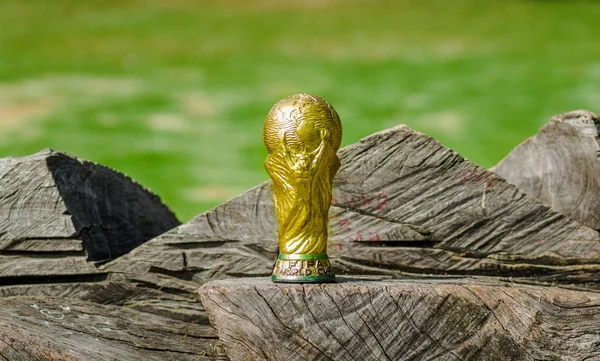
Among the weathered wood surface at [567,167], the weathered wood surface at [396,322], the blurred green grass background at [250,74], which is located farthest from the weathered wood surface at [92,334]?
the blurred green grass background at [250,74]

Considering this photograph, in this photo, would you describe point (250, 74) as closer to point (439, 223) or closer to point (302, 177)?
point (439, 223)

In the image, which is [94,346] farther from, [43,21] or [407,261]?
[43,21]

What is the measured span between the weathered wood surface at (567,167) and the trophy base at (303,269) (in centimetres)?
103

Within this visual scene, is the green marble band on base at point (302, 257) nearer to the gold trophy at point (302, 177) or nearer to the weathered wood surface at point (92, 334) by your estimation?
the gold trophy at point (302, 177)

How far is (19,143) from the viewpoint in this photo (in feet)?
28.8

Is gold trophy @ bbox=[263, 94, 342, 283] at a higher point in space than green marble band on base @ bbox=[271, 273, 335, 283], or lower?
higher

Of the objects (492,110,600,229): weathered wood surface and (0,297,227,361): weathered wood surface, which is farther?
(492,110,600,229): weathered wood surface

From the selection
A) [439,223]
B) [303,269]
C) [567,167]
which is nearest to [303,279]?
[303,269]

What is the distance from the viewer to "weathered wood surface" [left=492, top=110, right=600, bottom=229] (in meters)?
3.28

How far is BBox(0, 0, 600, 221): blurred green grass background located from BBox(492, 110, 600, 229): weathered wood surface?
392 centimetres

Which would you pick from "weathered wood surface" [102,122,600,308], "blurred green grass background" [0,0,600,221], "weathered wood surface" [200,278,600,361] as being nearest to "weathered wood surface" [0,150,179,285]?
"weathered wood surface" [102,122,600,308]

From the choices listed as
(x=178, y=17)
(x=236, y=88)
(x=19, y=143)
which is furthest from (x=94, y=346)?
(x=178, y=17)

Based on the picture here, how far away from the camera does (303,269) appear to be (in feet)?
9.03

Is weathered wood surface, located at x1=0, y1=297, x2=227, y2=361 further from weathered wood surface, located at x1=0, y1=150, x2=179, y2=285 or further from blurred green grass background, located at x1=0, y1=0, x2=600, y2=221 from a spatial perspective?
blurred green grass background, located at x1=0, y1=0, x2=600, y2=221
